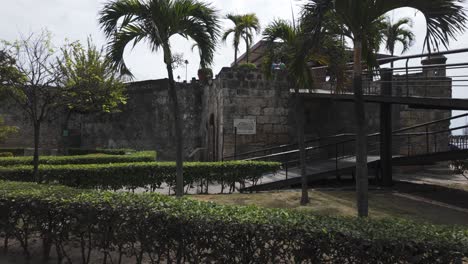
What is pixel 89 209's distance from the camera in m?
4.07

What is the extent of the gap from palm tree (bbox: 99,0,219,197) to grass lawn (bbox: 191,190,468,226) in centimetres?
280

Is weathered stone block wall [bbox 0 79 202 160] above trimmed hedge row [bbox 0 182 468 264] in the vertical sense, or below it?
above

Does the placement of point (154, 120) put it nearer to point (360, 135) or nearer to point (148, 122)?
point (148, 122)

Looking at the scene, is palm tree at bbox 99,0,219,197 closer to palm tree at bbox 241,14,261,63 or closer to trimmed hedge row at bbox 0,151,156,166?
trimmed hedge row at bbox 0,151,156,166

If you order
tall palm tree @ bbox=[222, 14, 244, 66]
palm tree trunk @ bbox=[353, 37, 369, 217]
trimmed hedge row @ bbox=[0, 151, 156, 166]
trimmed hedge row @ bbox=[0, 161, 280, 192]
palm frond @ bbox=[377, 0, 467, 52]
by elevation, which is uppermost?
tall palm tree @ bbox=[222, 14, 244, 66]

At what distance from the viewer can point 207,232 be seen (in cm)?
348

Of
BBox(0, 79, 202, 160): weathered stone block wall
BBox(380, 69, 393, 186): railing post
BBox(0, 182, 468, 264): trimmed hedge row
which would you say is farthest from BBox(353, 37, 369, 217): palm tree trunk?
BBox(0, 79, 202, 160): weathered stone block wall

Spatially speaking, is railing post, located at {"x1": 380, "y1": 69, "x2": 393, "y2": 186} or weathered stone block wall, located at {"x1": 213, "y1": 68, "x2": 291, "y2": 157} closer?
railing post, located at {"x1": 380, "y1": 69, "x2": 393, "y2": 186}

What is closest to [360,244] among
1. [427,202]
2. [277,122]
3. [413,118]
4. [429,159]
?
[427,202]

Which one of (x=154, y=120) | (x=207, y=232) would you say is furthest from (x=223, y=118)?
(x=207, y=232)

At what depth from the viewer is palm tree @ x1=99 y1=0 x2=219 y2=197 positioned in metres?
6.20

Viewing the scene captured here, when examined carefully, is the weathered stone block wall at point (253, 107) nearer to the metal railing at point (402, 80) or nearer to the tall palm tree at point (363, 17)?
the metal railing at point (402, 80)

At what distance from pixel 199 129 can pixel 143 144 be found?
3292mm

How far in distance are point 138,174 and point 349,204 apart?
541 cm
